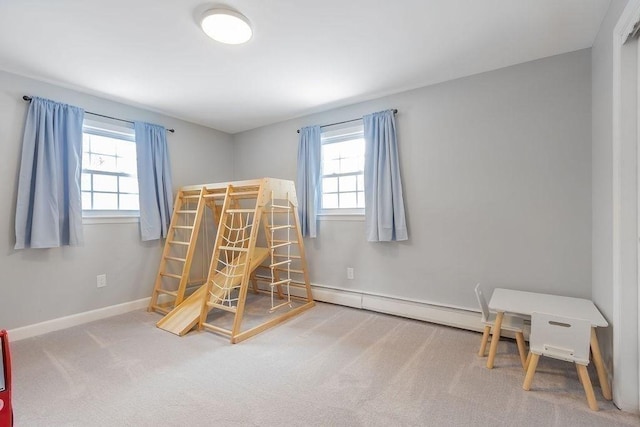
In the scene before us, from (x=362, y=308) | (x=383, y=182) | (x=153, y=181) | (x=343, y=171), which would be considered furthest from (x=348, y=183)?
(x=153, y=181)

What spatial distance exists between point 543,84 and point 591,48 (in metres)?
0.36

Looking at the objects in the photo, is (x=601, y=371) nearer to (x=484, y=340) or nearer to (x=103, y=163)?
(x=484, y=340)

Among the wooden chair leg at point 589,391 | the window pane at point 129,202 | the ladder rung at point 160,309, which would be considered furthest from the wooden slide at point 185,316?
the wooden chair leg at point 589,391

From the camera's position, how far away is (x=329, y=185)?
3.58 m

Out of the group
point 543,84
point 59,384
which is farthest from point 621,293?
point 59,384

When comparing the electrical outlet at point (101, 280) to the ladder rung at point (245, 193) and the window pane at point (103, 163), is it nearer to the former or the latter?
the window pane at point (103, 163)

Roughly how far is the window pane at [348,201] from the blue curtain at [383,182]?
Result: 0.32 metres

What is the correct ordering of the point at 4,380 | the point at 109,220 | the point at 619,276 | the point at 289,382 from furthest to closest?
the point at 109,220
the point at 289,382
the point at 619,276
the point at 4,380

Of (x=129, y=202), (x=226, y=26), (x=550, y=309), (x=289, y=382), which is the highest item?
(x=226, y=26)

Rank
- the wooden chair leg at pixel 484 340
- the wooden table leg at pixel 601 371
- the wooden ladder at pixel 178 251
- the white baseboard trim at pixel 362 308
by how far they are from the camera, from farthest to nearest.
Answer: the wooden ladder at pixel 178 251 → the white baseboard trim at pixel 362 308 → the wooden chair leg at pixel 484 340 → the wooden table leg at pixel 601 371

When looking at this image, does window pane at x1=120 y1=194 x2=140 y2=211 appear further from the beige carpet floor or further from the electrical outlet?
the beige carpet floor

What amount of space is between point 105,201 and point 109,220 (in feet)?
0.76

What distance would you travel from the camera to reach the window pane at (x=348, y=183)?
3.41 m

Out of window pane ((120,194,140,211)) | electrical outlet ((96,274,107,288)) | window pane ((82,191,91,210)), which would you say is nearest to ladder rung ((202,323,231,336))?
electrical outlet ((96,274,107,288))
